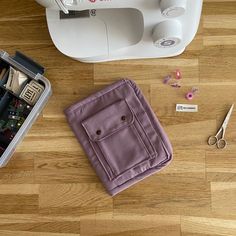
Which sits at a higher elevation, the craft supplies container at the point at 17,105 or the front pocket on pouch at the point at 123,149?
the craft supplies container at the point at 17,105

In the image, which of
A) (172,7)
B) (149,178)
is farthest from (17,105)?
(172,7)

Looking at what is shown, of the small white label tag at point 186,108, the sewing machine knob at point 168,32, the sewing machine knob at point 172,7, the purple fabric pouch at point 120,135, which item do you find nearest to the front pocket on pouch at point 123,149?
the purple fabric pouch at point 120,135

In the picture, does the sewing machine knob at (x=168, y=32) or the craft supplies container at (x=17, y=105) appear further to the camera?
the craft supplies container at (x=17, y=105)

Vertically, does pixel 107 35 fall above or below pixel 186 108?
above

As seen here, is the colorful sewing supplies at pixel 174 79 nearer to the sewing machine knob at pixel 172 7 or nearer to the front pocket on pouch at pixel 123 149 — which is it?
the front pocket on pouch at pixel 123 149

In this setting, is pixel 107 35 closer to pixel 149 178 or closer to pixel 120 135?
pixel 120 135

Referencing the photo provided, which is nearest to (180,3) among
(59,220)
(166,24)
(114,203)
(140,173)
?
(166,24)

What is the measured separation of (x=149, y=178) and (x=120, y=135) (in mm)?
155

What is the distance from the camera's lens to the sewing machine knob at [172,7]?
2.83 ft

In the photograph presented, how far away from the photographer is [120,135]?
1.19m

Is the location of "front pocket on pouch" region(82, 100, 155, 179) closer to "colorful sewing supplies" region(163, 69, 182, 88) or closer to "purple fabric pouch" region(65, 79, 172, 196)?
"purple fabric pouch" region(65, 79, 172, 196)

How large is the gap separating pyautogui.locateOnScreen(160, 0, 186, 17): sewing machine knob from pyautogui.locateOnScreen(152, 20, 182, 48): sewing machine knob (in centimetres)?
7

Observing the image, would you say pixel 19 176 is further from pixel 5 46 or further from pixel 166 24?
pixel 166 24

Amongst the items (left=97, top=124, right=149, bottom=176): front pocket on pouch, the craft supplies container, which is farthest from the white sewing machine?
(left=97, top=124, right=149, bottom=176): front pocket on pouch
